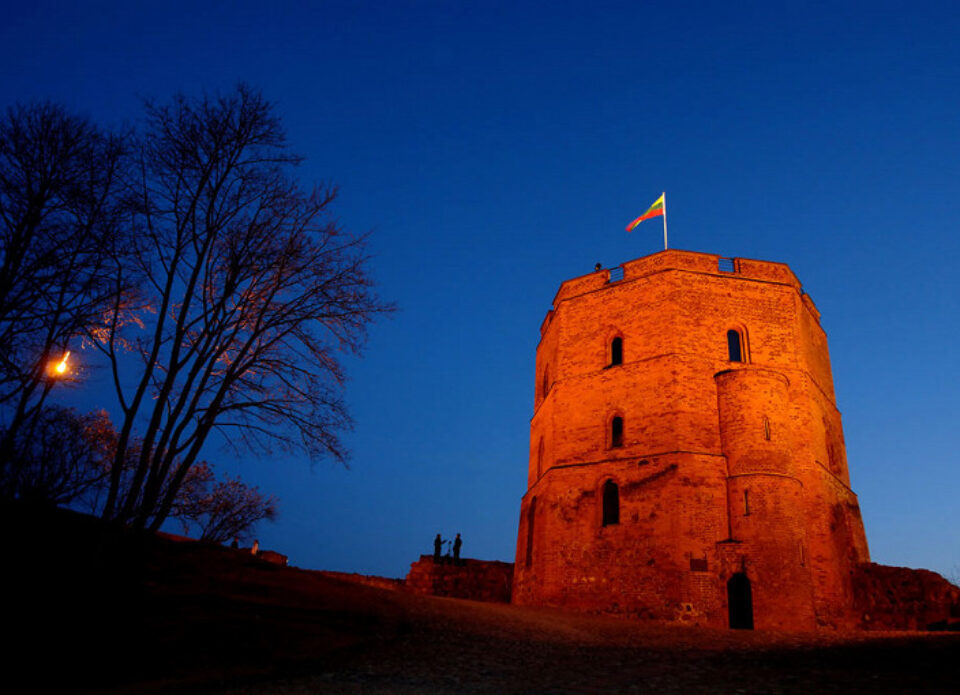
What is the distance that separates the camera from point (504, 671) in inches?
389

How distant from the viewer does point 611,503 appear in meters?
21.7

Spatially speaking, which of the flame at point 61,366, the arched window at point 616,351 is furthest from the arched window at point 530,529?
the flame at point 61,366

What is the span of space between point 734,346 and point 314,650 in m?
17.0

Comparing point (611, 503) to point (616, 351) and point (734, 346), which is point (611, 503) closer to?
point (616, 351)

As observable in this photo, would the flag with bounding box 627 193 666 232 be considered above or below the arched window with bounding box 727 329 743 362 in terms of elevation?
above

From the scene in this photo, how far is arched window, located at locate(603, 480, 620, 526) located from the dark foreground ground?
290 inches

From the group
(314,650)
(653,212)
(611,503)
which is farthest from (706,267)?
(314,650)

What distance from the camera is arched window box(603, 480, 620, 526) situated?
70.1ft

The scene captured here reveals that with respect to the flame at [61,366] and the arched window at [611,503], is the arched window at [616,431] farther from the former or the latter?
the flame at [61,366]

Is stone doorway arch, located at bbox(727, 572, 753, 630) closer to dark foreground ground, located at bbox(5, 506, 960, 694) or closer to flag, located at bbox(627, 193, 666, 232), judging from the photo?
dark foreground ground, located at bbox(5, 506, 960, 694)

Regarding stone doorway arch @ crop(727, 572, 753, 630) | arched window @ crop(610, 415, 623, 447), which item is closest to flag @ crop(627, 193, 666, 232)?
arched window @ crop(610, 415, 623, 447)

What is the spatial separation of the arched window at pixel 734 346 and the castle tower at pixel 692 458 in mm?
38

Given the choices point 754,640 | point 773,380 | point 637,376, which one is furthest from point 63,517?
point 773,380

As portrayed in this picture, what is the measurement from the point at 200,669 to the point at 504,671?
4.28 meters
